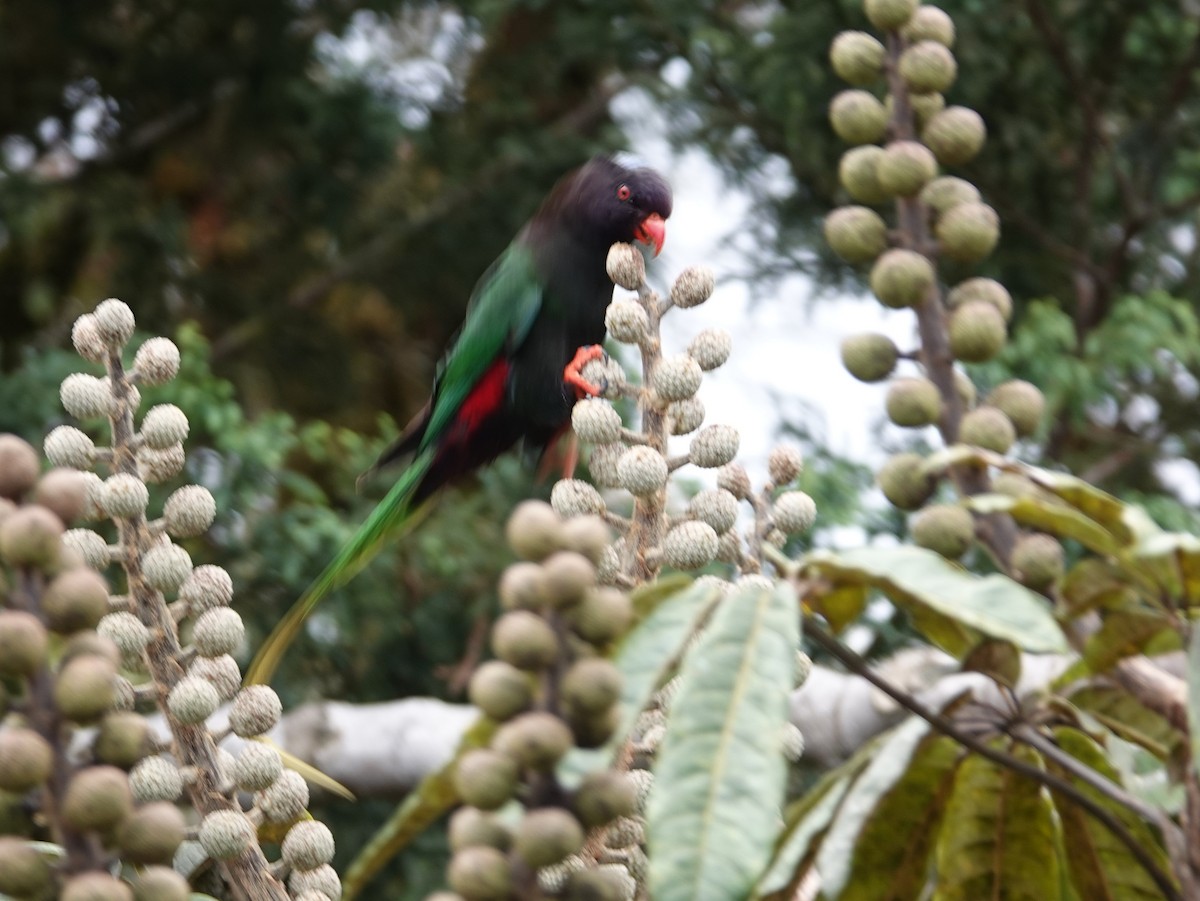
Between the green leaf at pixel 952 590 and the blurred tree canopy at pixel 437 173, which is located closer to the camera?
the green leaf at pixel 952 590

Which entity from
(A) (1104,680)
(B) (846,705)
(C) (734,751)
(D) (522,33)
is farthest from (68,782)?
(D) (522,33)

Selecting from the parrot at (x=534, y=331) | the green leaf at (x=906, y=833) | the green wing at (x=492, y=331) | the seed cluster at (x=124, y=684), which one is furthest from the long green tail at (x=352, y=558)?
the green leaf at (x=906, y=833)

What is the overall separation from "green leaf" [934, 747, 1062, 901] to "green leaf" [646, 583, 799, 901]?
355 mm

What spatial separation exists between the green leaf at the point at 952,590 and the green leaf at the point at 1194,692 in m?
0.07

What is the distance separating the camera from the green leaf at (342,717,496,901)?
840 mm

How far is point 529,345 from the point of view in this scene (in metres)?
2.62

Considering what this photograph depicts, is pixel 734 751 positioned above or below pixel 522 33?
above

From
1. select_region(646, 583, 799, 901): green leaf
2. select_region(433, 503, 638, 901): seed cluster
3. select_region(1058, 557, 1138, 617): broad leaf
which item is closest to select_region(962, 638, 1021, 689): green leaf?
select_region(1058, 557, 1138, 617): broad leaf

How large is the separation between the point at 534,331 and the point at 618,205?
0.87ft

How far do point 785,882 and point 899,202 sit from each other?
56 cm

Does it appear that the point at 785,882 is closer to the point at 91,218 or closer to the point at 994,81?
the point at 994,81

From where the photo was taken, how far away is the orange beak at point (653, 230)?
2496mm

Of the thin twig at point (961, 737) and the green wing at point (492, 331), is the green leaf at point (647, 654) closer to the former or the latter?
the thin twig at point (961, 737)

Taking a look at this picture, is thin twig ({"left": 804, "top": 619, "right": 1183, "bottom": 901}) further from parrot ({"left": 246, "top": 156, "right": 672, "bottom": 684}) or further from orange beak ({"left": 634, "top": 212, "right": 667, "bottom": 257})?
orange beak ({"left": 634, "top": 212, "right": 667, "bottom": 257})
